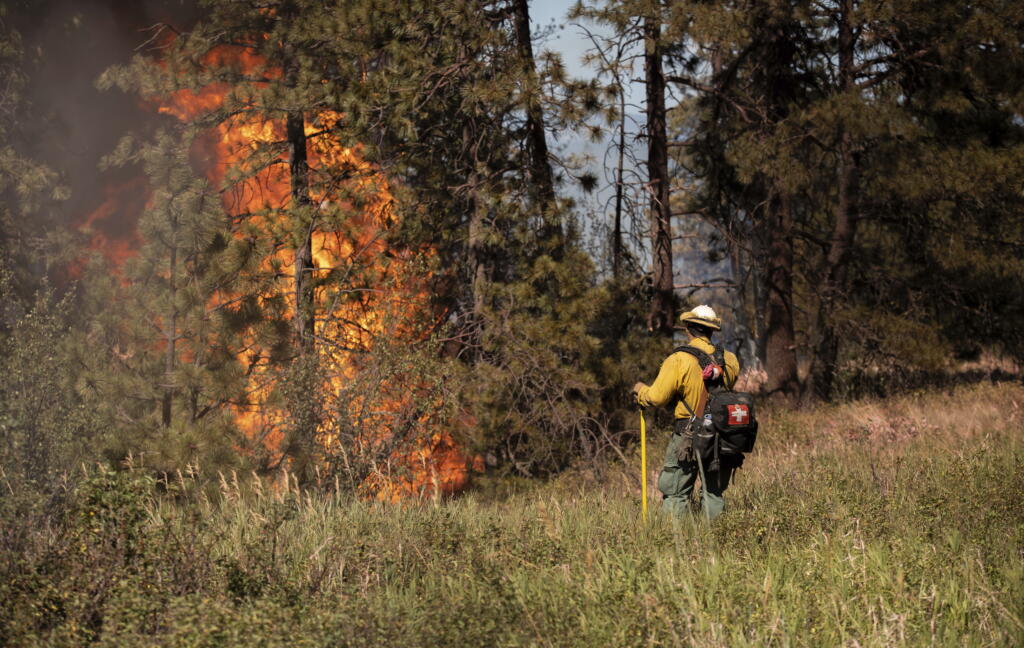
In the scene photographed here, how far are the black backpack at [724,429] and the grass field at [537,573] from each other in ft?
1.26

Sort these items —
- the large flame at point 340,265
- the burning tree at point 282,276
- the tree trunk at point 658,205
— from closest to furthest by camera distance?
1. the burning tree at point 282,276
2. the large flame at point 340,265
3. the tree trunk at point 658,205

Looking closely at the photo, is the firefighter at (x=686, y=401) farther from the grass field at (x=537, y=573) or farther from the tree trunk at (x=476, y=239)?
the tree trunk at (x=476, y=239)

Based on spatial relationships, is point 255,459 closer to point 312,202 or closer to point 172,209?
point 172,209

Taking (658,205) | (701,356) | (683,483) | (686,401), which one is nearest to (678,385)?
(686,401)

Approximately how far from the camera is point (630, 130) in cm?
1271

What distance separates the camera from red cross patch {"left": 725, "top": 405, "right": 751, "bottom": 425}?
5973 millimetres

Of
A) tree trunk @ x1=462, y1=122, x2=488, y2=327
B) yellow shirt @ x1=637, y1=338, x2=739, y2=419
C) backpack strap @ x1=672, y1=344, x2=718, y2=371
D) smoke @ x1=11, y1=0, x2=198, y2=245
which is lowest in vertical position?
yellow shirt @ x1=637, y1=338, x2=739, y2=419

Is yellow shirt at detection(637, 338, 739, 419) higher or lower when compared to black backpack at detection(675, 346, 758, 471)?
higher

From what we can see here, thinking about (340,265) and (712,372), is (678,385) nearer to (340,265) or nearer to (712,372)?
(712,372)

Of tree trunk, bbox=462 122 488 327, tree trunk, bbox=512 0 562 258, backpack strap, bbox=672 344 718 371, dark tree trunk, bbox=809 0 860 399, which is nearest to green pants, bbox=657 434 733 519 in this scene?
backpack strap, bbox=672 344 718 371

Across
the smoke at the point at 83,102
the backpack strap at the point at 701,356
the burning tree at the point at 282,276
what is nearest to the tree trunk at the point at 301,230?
the burning tree at the point at 282,276

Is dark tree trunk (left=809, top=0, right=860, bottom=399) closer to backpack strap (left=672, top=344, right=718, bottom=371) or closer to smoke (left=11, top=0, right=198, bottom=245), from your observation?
backpack strap (left=672, top=344, right=718, bottom=371)

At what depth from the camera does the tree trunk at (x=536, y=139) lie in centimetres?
1117

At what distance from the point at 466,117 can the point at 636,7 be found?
8.37 feet
